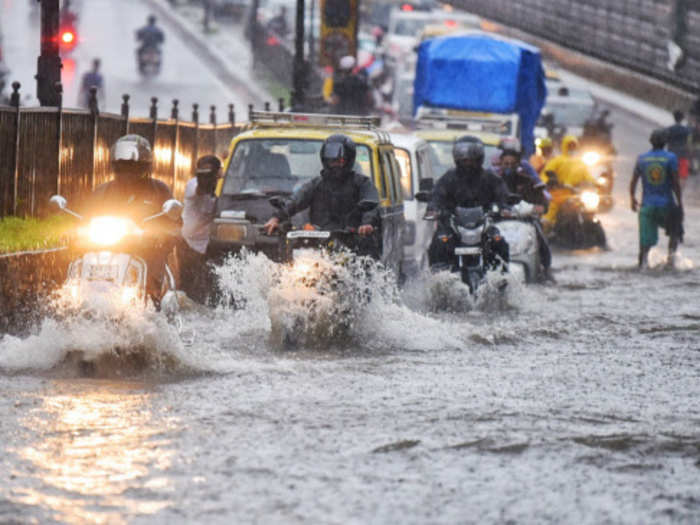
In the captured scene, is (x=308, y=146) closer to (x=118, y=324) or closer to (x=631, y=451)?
(x=118, y=324)

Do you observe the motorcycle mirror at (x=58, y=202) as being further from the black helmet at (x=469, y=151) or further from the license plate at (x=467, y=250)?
the black helmet at (x=469, y=151)

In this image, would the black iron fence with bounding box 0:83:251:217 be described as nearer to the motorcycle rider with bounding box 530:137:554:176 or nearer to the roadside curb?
the motorcycle rider with bounding box 530:137:554:176

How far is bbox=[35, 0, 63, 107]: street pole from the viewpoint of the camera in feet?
50.3

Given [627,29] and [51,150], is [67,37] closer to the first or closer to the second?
[51,150]

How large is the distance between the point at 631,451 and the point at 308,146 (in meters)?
7.41

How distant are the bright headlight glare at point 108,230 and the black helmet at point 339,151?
9.43 feet

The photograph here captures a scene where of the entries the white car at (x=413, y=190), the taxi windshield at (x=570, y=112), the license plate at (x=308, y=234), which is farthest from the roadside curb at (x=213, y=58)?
the license plate at (x=308, y=234)

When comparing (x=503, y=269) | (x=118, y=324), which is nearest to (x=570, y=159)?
(x=503, y=269)

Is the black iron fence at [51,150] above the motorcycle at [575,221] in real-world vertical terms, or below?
above

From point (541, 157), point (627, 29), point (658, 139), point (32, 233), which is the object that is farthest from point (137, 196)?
point (627, 29)

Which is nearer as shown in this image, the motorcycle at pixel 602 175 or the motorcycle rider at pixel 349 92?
the motorcycle at pixel 602 175

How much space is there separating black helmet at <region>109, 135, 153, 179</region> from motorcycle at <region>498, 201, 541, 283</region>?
720 centimetres

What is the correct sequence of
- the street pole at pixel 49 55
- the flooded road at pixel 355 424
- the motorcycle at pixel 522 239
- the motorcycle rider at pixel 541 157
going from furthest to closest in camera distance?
1. the motorcycle rider at pixel 541 157
2. the motorcycle at pixel 522 239
3. the street pole at pixel 49 55
4. the flooded road at pixel 355 424

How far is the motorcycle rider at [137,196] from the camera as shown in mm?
10641
